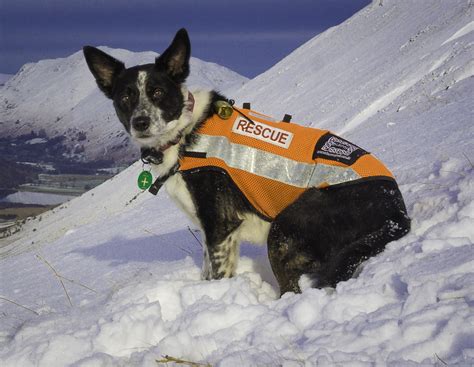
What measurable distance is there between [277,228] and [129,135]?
6.39 ft

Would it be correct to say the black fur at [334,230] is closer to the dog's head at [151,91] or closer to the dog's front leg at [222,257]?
the dog's front leg at [222,257]

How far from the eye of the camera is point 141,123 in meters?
4.97

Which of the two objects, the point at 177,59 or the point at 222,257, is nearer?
the point at 222,257

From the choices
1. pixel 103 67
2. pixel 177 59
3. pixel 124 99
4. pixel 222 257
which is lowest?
pixel 222 257

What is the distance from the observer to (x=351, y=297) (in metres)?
3.07

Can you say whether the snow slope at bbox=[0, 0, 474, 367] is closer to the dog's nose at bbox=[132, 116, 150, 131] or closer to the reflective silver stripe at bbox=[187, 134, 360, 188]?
the reflective silver stripe at bbox=[187, 134, 360, 188]

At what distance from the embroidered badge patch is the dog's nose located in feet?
5.51

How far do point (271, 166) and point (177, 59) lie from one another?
5.30 feet

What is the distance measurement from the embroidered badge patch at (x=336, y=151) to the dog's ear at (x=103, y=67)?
2343 mm

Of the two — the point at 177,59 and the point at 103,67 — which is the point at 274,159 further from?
the point at 103,67

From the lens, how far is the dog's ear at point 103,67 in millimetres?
5375

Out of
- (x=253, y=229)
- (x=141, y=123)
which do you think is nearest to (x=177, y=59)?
(x=141, y=123)

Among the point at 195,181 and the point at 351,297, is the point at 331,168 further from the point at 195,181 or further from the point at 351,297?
the point at 351,297

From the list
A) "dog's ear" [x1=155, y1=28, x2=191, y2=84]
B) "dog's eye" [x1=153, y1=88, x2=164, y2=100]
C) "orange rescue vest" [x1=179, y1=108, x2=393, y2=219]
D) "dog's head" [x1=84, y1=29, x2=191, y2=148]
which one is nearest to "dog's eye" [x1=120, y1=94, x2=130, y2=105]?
"dog's head" [x1=84, y1=29, x2=191, y2=148]
